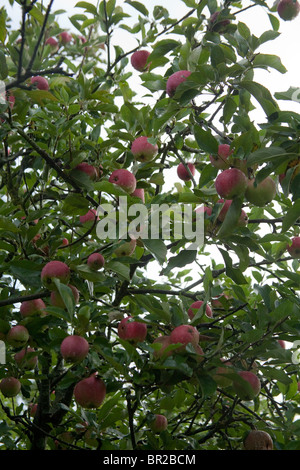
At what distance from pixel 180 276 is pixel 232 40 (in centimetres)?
165

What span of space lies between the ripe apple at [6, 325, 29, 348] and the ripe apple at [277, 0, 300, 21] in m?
1.83

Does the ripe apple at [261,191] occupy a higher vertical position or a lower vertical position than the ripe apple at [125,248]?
higher

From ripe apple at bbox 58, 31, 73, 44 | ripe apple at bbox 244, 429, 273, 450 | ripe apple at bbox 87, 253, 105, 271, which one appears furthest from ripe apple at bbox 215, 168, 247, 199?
ripe apple at bbox 58, 31, 73, 44

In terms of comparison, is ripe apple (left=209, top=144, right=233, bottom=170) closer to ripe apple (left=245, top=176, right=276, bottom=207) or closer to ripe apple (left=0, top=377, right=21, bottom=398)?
ripe apple (left=245, top=176, right=276, bottom=207)

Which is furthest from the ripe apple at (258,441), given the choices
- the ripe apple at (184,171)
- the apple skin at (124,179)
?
the ripe apple at (184,171)

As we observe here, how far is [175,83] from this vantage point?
65.5 inches

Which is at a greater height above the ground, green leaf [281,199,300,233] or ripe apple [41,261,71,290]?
green leaf [281,199,300,233]

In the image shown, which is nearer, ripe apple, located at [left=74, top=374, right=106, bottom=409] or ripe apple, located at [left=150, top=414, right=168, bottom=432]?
ripe apple, located at [left=74, top=374, right=106, bottom=409]

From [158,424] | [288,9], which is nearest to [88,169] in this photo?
[158,424]

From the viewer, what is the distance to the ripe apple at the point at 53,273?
1586mm

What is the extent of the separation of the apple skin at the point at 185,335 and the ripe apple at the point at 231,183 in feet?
1.49

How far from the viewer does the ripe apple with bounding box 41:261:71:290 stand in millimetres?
1586

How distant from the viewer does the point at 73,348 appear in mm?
1480

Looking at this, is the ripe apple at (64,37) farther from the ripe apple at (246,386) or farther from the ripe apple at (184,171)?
the ripe apple at (246,386)
